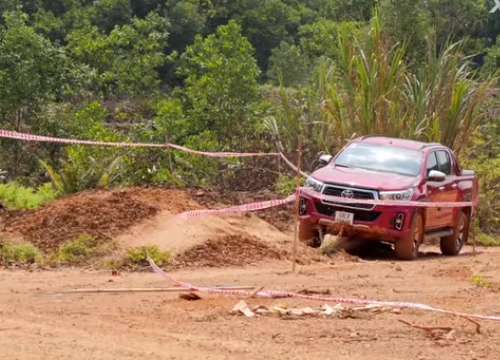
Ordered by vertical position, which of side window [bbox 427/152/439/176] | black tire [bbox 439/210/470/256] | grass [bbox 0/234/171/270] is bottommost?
black tire [bbox 439/210/470/256]

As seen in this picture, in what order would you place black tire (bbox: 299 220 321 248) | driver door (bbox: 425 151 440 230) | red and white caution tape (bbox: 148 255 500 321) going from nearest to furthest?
red and white caution tape (bbox: 148 255 500 321) < black tire (bbox: 299 220 321 248) < driver door (bbox: 425 151 440 230)

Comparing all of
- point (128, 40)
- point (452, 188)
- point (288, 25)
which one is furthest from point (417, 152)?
point (288, 25)

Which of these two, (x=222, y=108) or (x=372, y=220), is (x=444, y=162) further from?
(x=222, y=108)

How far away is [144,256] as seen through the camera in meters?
12.9

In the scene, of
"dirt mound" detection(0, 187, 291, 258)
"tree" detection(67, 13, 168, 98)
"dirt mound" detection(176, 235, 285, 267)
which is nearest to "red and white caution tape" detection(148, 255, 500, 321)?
"dirt mound" detection(176, 235, 285, 267)

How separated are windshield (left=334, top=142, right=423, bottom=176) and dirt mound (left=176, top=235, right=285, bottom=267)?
2046 millimetres

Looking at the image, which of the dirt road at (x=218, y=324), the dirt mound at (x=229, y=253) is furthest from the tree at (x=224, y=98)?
the dirt road at (x=218, y=324)

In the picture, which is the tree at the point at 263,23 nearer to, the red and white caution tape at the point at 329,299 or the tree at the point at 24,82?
the tree at the point at 24,82

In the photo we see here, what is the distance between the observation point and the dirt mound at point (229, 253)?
43.9 ft

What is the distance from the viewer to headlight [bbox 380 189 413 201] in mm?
14930

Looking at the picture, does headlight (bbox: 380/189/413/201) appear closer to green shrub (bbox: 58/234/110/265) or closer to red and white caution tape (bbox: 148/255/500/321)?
green shrub (bbox: 58/234/110/265)

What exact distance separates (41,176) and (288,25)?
30302mm

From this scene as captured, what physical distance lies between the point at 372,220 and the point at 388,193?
426 millimetres

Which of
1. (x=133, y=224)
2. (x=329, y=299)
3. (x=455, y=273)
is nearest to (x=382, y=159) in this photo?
(x=455, y=273)
